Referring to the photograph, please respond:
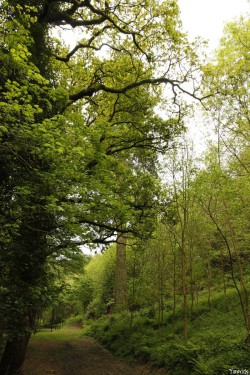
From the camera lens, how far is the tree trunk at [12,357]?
655cm

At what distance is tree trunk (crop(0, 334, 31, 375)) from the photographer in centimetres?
655

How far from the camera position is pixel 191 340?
25.5 feet

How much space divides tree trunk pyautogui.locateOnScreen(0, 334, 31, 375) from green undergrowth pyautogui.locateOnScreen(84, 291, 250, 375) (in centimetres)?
385

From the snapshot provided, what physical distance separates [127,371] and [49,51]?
32.7ft

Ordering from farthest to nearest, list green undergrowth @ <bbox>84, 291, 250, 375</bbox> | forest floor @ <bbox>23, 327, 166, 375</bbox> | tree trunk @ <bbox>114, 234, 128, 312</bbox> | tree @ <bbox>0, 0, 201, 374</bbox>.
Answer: tree trunk @ <bbox>114, 234, 128, 312</bbox> → forest floor @ <bbox>23, 327, 166, 375</bbox> → green undergrowth @ <bbox>84, 291, 250, 375</bbox> → tree @ <bbox>0, 0, 201, 374</bbox>

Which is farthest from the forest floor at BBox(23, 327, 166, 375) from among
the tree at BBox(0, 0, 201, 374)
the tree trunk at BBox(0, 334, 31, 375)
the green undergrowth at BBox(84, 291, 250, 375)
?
the tree at BBox(0, 0, 201, 374)

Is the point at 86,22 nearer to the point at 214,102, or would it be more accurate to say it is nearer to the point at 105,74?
the point at 105,74

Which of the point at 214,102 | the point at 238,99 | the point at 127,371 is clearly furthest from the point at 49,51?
the point at 127,371

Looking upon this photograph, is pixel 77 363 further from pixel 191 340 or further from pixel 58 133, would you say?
pixel 58 133

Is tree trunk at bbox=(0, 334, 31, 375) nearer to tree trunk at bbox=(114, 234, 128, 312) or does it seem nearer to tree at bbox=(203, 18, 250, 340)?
tree at bbox=(203, 18, 250, 340)

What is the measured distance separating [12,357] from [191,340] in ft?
16.6

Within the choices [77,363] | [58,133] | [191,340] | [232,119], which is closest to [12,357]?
[77,363]

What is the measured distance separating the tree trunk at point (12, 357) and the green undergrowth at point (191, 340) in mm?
3845

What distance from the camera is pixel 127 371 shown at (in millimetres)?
8102
